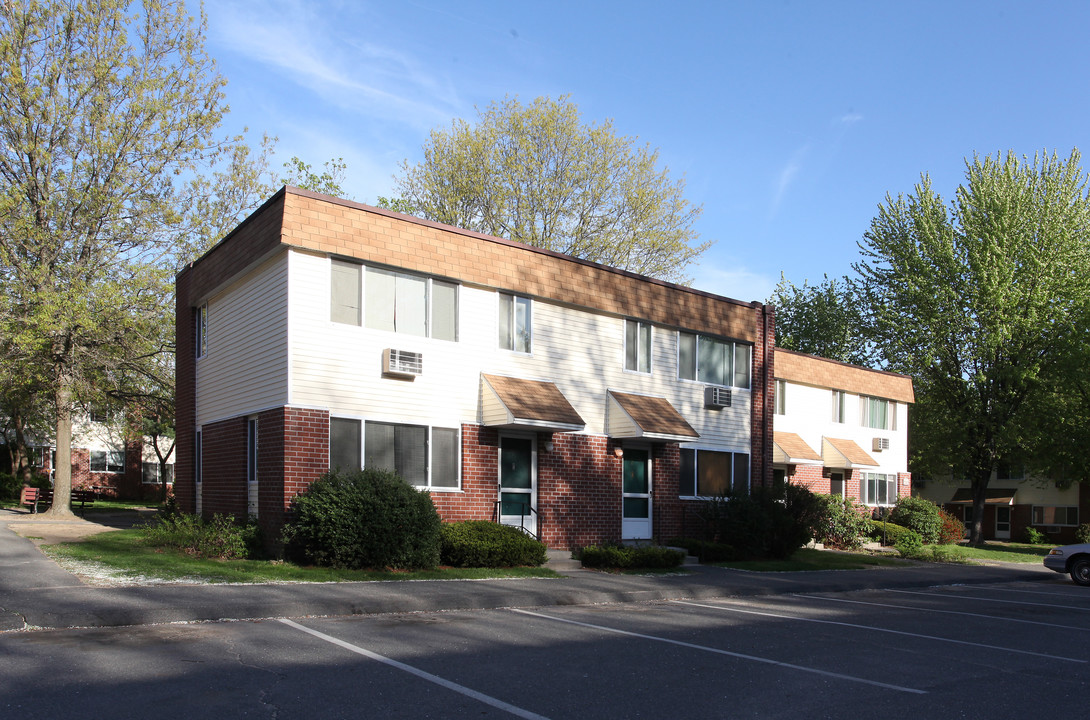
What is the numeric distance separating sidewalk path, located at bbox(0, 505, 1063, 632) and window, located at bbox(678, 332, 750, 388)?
5.78m

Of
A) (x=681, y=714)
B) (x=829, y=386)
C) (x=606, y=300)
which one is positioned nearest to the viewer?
(x=681, y=714)

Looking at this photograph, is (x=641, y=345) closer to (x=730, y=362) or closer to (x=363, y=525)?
(x=730, y=362)

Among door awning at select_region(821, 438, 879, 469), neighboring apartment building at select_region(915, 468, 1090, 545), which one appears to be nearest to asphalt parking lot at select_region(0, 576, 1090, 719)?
door awning at select_region(821, 438, 879, 469)

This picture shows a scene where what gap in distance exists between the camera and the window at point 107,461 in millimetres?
47531

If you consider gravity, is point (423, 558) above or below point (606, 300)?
below

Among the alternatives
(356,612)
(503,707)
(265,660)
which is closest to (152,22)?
(356,612)

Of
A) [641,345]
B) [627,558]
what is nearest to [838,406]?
[641,345]

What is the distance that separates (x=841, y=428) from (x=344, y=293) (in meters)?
22.3

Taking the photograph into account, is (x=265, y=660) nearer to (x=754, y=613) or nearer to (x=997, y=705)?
(x=997, y=705)

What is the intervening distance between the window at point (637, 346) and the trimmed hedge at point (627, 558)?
186 inches

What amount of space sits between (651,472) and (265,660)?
550 inches

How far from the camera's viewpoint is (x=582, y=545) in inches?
743

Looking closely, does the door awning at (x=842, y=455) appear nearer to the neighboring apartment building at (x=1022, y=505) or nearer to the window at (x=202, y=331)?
the neighboring apartment building at (x=1022, y=505)

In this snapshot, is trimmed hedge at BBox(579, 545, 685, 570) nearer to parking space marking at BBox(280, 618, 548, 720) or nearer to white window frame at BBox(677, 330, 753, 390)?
white window frame at BBox(677, 330, 753, 390)
